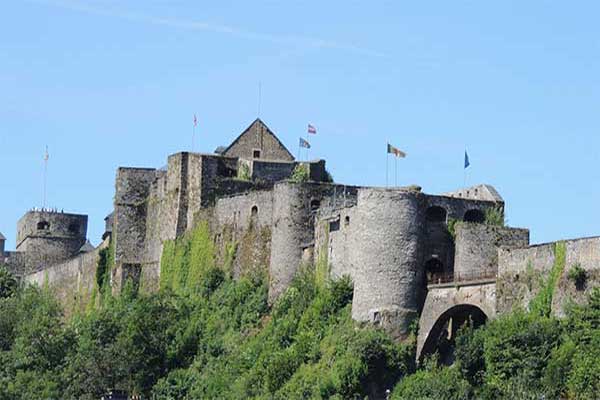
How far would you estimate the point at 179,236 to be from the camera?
3622 inches

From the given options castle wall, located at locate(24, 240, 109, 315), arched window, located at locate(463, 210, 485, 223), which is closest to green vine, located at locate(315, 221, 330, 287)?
arched window, located at locate(463, 210, 485, 223)

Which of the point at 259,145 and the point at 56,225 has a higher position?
the point at 259,145

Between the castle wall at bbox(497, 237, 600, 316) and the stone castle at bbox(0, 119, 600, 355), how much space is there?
0.03 meters

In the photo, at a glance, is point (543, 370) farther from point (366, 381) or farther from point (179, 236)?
point (179, 236)

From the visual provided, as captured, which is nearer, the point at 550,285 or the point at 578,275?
the point at 578,275

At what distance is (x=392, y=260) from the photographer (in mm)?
72000

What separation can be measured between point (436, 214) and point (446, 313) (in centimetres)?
485

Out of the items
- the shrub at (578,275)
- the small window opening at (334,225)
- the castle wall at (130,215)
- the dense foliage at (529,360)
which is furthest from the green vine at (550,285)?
the castle wall at (130,215)

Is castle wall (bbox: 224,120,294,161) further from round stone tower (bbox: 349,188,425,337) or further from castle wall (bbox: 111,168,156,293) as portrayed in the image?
round stone tower (bbox: 349,188,425,337)

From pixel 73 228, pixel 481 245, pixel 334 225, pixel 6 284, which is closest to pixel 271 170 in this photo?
pixel 334 225

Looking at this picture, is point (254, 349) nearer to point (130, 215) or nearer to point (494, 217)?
point (494, 217)

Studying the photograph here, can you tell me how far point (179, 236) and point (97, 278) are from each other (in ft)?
32.5

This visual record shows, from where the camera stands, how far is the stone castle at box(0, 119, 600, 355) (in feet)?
226

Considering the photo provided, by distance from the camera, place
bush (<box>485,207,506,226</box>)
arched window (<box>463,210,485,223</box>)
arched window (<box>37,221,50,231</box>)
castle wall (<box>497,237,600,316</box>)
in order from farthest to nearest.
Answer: arched window (<box>37,221,50,231</box>) < arched window (<box>463,210,485,223</box>) < bush (<box>485,207,506,226</box>) < castle wall (<box>497,237,600,316</box>)
